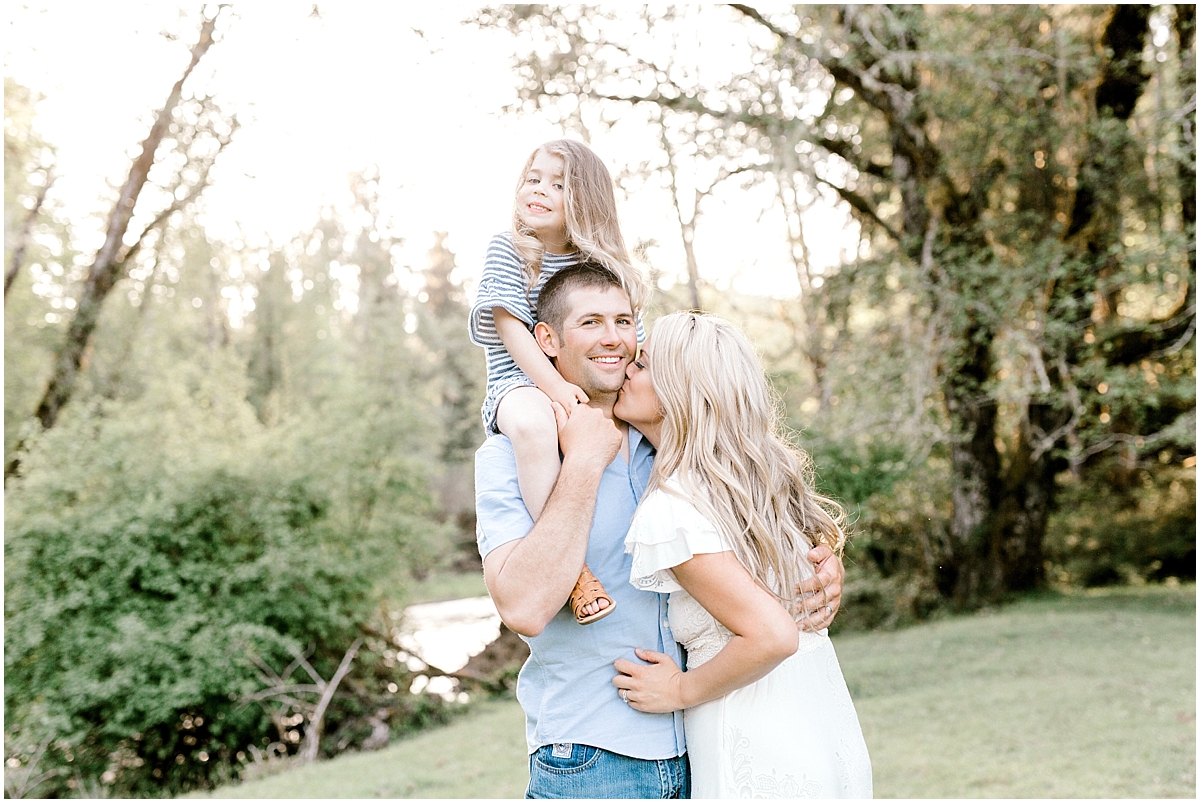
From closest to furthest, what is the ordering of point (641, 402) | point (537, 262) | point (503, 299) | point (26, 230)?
1. point (641, 402)
2. point (503, 299)
3. point (537, 262)
4. point (26, 230)

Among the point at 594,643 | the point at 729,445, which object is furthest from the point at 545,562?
the point at 729,445

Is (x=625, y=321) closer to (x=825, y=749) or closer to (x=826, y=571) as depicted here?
(x=826, y=571)

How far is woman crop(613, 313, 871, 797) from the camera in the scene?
1821 mm

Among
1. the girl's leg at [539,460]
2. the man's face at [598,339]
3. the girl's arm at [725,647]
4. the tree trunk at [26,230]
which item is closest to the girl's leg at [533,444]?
the girl's leg at [539,460]

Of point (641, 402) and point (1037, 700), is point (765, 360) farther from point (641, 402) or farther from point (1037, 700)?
point (641, 402)

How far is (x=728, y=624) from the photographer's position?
1.82m

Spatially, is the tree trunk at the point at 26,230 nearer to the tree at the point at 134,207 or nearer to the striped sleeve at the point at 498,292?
the tree at the point at 134,207

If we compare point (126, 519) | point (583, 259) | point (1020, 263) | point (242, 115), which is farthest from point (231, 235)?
point (583, 259)

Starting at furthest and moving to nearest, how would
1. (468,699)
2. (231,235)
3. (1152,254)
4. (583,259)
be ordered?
(231,235), (468,699), (1152,254), (583,259)

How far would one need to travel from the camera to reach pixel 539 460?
2.00m

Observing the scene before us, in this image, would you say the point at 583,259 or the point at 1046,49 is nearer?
the point at 583,259

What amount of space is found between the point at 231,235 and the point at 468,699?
11.5 metres

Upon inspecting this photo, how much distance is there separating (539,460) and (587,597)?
1.05 feet

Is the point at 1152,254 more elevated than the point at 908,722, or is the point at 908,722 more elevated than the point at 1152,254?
the point at 1152,254
